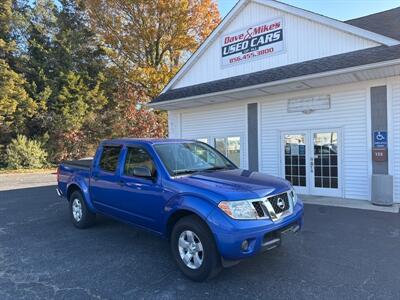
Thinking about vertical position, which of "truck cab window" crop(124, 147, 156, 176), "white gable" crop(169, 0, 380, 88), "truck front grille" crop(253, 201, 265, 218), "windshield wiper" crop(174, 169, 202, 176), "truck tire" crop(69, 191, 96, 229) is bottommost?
"truck tire" crop(69, 191, 96, 229)

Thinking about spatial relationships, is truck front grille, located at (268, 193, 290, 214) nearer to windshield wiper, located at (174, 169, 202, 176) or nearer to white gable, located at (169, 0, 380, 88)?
windshield wiper, located at (174, 169, 202, 176)

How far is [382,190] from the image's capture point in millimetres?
8133

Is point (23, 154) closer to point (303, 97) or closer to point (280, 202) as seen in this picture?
point (303, 97)

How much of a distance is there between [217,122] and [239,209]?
904 centimetres

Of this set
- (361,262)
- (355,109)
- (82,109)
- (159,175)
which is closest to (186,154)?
(159,175)

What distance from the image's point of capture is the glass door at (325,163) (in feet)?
31.0

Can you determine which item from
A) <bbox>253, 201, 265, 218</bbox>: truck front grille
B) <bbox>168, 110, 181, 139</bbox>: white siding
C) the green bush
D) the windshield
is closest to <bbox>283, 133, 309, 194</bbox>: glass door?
<bbox>168, 110, 181, 139</bbox>: white siding

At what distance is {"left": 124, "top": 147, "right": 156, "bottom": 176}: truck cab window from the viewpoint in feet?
15.1

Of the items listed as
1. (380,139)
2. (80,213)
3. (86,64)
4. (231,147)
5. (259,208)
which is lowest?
(80,213)

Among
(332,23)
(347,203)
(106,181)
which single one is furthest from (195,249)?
(332,23)

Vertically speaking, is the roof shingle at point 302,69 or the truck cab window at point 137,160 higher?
the roof shingle at point 302,69

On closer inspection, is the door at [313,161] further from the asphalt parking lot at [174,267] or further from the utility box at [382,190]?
the asphalt parking lot at [174,267]

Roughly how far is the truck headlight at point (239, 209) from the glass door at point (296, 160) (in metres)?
7.05

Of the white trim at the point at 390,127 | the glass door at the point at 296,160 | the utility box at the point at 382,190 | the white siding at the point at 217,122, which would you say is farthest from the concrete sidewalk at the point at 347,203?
the white siding at the point at 217,122
